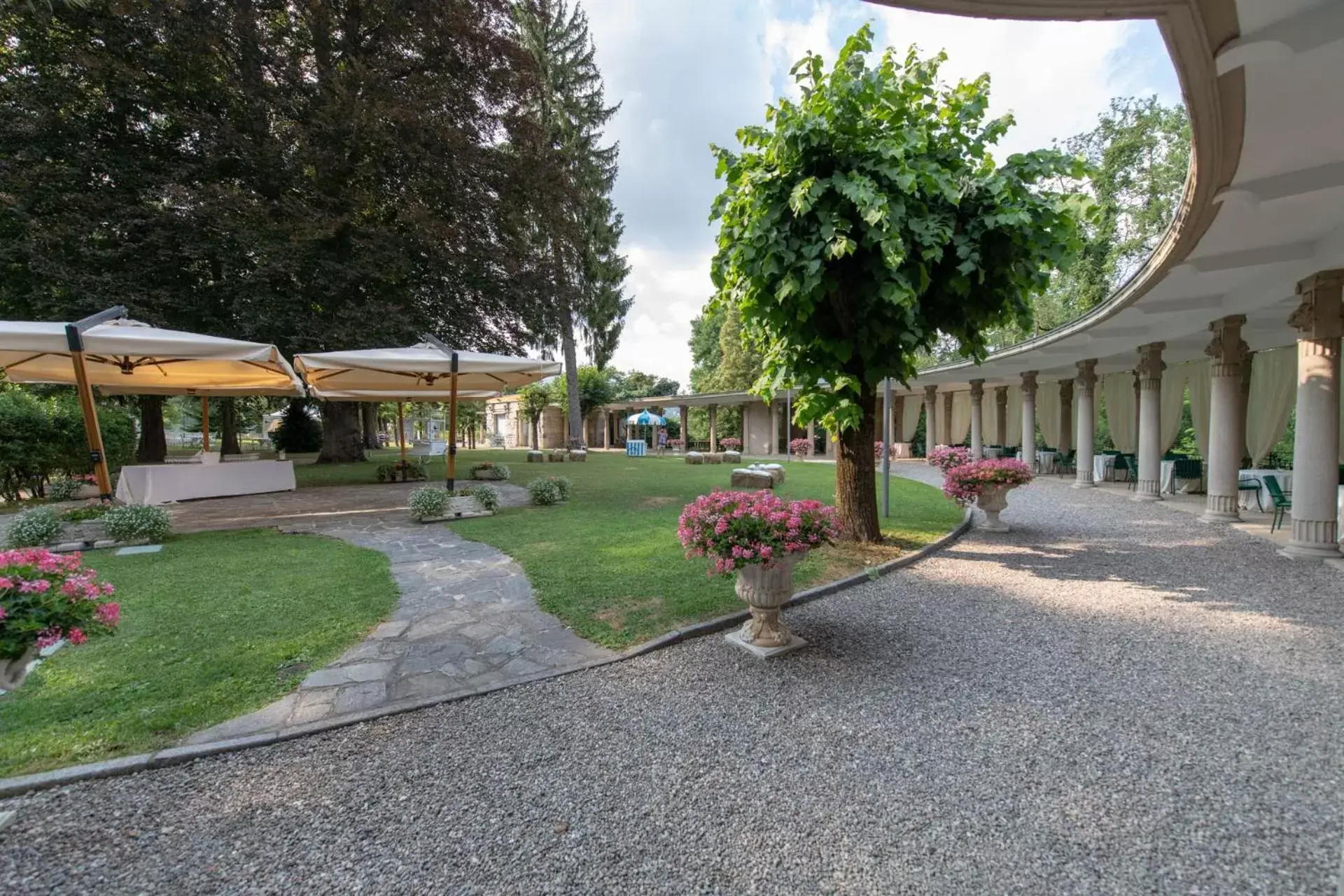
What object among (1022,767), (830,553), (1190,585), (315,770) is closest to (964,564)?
(830,553)

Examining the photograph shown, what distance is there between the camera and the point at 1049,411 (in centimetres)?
1816

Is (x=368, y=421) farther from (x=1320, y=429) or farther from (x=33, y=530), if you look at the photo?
(x=1320, y=429)

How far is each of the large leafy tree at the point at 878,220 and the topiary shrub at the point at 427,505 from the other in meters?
4.96

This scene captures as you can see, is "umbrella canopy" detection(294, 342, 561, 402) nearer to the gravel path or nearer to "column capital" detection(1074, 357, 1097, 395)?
the gravel path

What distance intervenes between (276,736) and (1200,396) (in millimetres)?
17454

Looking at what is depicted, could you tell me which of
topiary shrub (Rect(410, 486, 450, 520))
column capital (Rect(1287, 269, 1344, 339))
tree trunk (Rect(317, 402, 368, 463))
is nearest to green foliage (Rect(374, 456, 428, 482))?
topiary shrub (Rect(410, 486, 450, 520))

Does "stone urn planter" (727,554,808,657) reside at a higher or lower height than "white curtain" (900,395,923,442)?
lower

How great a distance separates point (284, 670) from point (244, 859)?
1515 mm

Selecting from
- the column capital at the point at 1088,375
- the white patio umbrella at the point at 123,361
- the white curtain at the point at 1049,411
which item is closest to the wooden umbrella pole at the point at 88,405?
the white patio umbrella at the point at 123,361

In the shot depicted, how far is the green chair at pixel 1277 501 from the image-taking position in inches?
268

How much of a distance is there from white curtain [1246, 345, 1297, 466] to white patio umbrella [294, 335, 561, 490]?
13890 millimetres

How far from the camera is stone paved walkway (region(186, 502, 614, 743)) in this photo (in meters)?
2.74

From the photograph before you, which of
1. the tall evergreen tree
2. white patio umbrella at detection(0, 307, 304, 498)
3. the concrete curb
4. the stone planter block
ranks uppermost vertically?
the tall evergreen tree

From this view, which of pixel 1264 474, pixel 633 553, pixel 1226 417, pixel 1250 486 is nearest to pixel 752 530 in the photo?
pixel 633 553
